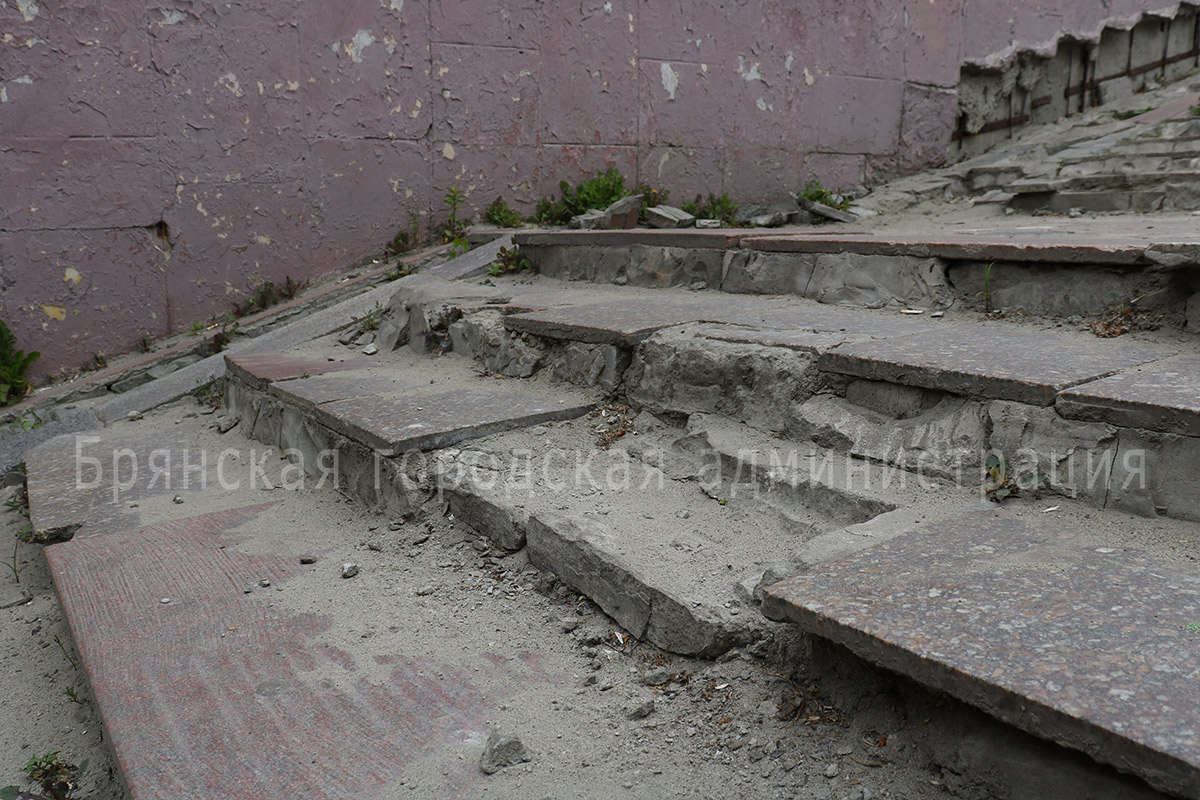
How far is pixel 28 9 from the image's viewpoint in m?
3.77

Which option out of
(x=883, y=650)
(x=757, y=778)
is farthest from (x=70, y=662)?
(x=883, y=650)

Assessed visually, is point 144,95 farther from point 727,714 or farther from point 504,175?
point 727,714

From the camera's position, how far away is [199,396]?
157 inches

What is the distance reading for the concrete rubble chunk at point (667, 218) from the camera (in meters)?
4.90

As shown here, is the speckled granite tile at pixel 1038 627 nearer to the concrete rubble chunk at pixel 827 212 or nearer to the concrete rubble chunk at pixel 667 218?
the concrete rubble chunk at pixel 667 218

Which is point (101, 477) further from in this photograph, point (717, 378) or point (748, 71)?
point (748, 71)

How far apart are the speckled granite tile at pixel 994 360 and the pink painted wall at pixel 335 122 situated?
3.35m

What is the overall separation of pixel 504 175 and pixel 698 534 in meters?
3.67

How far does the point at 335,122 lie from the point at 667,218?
6.13 ft

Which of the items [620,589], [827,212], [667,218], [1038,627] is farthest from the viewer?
[827,212]

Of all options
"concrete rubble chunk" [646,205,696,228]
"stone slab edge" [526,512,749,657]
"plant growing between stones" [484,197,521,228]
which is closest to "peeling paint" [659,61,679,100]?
"concrete rubble chunk" [646,205,696,228]

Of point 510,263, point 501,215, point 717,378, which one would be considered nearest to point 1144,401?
point 717,378

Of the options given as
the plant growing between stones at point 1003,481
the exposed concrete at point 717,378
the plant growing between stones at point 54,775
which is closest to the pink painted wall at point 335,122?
the exposed concrete at point 717,378

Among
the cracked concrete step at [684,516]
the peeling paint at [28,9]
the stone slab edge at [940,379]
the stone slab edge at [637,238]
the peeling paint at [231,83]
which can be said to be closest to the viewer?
the cracked concrete step at [684,516]
